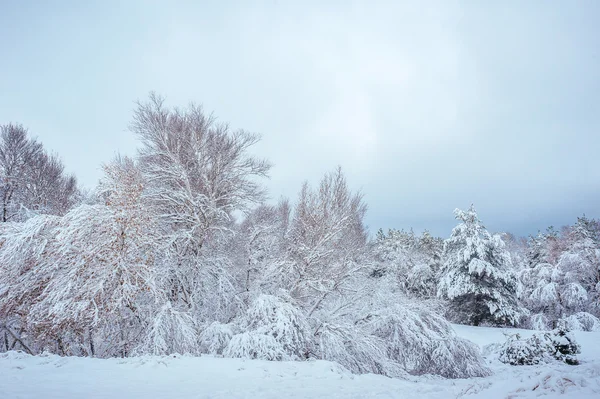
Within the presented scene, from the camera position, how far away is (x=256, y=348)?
7500 millimetres

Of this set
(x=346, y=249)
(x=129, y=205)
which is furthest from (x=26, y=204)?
(x=346, y=249)

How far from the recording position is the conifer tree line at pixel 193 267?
7879mm

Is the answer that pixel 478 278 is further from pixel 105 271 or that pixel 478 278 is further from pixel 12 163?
pixel 12 163

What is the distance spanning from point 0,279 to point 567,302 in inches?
1153

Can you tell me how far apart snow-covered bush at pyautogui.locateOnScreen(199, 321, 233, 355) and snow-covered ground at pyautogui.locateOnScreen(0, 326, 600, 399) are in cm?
182

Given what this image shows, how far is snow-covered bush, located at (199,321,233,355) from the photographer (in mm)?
8328

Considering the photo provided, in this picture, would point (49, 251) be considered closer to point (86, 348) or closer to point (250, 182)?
point (86, 348)

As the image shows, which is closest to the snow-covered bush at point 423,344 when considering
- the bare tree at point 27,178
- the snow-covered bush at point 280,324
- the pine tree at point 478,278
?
the snow-covered bush at point 280,324

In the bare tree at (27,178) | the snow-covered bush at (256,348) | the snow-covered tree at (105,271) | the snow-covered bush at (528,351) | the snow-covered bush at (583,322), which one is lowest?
the snow-covered bush at (583,322)

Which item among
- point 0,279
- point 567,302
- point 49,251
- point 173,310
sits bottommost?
point 567,302

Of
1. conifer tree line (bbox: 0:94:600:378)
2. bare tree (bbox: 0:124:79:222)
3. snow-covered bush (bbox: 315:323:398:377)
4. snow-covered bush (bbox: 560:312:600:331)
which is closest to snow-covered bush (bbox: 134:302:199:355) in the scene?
conifer tree line (bbox: 0:94:600:378)

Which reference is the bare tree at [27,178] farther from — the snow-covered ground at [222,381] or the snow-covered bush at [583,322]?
the snow-covered bush at [583,322]

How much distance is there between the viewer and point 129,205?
849cm

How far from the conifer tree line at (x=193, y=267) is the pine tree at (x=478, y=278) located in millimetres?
6384
